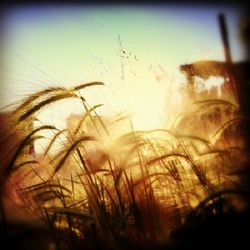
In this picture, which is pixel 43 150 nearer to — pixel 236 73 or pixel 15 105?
pixel 15 105

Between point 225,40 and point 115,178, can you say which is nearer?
point 115,178

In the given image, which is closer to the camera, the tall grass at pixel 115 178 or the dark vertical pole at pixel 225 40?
the tall grass at pixel 115 178

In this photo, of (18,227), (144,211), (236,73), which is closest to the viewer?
(18,227)

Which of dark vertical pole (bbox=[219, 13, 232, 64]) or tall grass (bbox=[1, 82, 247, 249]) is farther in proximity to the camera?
dark vertical pole (bbox=[219, 13, 232, 64])

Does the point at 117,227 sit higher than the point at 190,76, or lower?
lower

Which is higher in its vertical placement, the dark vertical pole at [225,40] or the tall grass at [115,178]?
the dark vertical pole at [225,40]

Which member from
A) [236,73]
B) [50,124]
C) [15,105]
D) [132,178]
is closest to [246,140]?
[236,73]

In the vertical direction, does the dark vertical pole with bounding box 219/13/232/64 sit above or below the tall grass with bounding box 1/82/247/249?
above

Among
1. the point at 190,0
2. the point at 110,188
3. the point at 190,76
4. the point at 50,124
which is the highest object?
the point at 190,0

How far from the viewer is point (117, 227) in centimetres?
93

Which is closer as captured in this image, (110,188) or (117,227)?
(117,227)

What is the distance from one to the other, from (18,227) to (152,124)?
618 millimetres

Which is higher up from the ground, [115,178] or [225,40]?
[225,40]

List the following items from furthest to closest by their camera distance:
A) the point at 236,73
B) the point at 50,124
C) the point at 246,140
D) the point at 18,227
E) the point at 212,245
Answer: the point at 236,73 < the point at 246,140 < the point at 50,124 < the point at 212,245 < the point at 18,227
